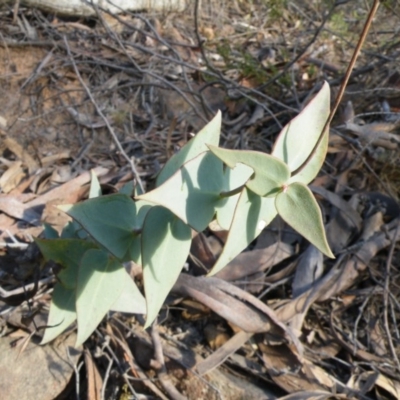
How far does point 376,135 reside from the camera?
2.05 m

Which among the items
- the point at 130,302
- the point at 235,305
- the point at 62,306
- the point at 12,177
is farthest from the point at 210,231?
the point at 12,177

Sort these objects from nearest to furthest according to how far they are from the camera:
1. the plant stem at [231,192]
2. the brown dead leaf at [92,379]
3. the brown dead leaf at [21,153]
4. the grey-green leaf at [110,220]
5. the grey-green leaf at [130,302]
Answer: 1. the plant stem at [231,192]
2. the grey-green leaf at [110,220]
3. the grey-green leaf at [130,302]
4. the brown dead leaf at [92,379]
5. the brown dead leaf at [21,153]

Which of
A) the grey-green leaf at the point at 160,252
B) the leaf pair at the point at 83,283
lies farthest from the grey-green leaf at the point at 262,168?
the leaf pair at the point at 83,283

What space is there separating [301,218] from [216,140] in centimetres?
29

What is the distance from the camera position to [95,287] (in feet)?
4.02

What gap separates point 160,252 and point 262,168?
12.2 inches

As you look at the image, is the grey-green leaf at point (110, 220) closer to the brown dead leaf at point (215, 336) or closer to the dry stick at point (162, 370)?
the dry stick at point (162, 370)

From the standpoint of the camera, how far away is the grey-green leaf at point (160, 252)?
41.2 inches

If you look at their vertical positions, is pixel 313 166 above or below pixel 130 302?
above

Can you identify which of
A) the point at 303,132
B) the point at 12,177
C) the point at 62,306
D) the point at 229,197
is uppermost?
the point at 303,132

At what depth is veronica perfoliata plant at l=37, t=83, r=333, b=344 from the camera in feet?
Result: 2.99

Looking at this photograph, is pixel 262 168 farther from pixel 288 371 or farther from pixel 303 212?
pixel 288 371

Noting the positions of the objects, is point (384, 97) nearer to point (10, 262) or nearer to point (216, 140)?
point (216, 140)

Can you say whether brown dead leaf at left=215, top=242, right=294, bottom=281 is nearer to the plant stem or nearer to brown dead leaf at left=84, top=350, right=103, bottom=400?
brown dead leaf at left=84, top=350, right=103, bottom=400
